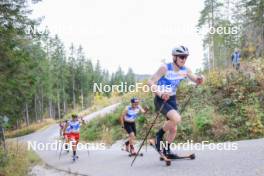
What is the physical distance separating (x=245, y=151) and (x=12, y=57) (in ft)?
37.5

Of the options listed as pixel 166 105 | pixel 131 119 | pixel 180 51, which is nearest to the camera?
pixel 180 51

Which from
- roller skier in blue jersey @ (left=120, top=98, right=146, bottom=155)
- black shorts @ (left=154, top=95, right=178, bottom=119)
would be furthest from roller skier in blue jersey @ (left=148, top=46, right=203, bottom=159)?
roller skier in blue jersey @ (left=120, top=98, right=146, bottom=155)

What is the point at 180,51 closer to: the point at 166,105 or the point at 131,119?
the point at 166,105

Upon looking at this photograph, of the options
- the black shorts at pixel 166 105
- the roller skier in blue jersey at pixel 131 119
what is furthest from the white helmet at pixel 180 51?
the roller skier in blue jersey at pixel 131 119

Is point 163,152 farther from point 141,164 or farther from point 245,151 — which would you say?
point 245,151

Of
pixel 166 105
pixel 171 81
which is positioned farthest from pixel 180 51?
pixel 166 105

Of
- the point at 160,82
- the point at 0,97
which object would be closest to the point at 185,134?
the point at 160,82

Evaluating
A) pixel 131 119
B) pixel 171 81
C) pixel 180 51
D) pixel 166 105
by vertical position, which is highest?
pixel 180 51

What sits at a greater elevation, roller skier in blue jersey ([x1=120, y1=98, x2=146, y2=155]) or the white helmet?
the white helmet

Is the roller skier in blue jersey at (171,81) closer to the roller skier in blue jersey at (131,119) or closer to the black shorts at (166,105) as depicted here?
the black shorts at (166,105)

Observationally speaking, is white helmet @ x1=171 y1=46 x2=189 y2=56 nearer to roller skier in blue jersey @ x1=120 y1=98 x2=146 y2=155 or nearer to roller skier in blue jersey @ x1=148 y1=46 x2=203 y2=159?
roller skier in blue jersey @ x1=148 y1=46 x2=203 y2=159

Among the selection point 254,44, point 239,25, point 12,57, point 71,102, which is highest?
point 239,25

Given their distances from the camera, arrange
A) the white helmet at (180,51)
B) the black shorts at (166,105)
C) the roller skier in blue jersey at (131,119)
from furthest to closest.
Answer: the roller skier in blue jersey at (131,119), the black shorts at (166,105), the white helmet at (180,51)

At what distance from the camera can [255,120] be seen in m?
13.1
